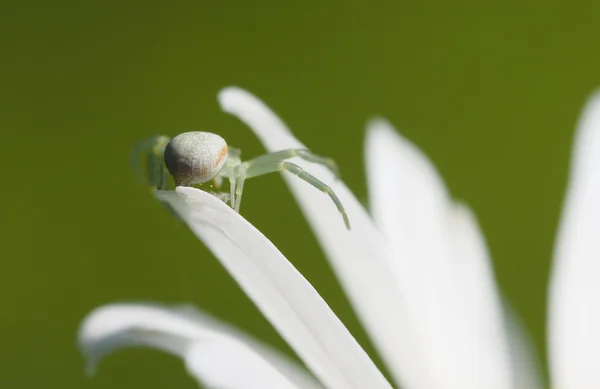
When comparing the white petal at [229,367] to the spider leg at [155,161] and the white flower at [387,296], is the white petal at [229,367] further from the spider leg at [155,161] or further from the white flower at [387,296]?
the spider leg at [155,161]

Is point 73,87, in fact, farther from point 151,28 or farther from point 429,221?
point 429,221

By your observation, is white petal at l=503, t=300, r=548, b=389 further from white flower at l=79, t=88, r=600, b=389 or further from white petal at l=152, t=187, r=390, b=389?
white petal at l=152, t=187, r=390, b=389

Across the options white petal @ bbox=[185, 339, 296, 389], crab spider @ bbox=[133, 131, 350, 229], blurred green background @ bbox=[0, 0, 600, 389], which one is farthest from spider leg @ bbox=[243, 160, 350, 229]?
blurred green background @ bbox=[0, 0, 600, 389]

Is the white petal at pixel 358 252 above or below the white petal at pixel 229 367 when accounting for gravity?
above

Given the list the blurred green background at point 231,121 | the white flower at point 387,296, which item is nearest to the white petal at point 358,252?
the white flower at point 387,296

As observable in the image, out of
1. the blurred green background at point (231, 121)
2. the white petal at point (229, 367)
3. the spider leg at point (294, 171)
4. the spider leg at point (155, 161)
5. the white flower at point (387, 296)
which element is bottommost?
the white petal at point (229, 367)

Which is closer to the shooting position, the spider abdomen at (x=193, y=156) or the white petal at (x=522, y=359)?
the spider abdomen at (x=193, y=156)

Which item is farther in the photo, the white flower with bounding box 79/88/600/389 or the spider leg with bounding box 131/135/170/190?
the spider leg with bounding box 131/135/170/190
